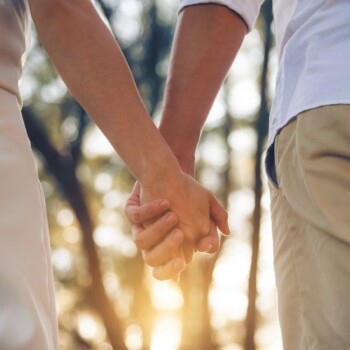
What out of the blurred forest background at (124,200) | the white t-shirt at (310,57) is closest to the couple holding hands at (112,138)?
the white t-shirt at (310,57)

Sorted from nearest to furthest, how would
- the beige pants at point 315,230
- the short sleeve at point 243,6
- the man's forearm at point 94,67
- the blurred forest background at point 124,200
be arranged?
the beige pants at point 315,230, the man's forearm at point 94,67, the short sleeve at point 243,6, the blurred forest background at point 124,200

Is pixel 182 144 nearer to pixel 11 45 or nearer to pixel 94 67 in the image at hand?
pixel 94 67

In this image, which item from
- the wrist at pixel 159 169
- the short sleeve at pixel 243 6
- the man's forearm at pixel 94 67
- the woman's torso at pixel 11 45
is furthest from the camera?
the short sleeve at pixel 243 6

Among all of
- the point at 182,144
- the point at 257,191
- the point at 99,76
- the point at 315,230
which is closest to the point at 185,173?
the point at 182,144

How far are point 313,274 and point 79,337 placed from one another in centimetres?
947

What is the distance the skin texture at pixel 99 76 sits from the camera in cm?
189

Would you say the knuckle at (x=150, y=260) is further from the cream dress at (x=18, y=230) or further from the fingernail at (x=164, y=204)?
the cream dress at (x=18, y=230)

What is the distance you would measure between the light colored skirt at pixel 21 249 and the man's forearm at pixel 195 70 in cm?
67

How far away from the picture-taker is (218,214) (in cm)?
221

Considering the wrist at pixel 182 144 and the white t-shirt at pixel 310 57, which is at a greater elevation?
the white t-shirt at pixel 310 57

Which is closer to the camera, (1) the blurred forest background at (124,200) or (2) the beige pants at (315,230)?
(2) the beige pants at (315,230)

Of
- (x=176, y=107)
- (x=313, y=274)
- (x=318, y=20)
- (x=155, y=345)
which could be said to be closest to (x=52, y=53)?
(x=176, y=107)

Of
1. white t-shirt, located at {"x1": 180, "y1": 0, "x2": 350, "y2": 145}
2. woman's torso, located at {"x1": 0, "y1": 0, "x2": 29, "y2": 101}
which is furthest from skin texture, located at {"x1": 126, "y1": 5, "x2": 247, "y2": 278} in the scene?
woman's torso, located at {"x1": 0, "y1": 0, "x2": 29, "y2": 101}

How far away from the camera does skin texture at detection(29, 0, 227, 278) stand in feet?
6.21
